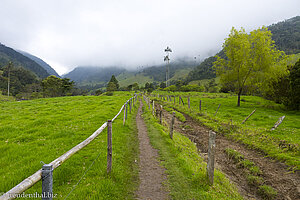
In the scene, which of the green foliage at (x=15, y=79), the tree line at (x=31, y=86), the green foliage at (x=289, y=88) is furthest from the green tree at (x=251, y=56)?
the green foliage at (x=15, y=79)

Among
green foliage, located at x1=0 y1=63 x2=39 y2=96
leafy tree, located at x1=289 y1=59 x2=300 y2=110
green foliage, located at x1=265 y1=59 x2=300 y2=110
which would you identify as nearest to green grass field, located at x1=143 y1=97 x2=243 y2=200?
leafy tree, located at x1=289 y1=59 x2=300 y2=110

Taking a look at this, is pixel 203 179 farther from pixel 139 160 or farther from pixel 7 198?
pixel 7 198

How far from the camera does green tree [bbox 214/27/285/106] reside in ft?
107

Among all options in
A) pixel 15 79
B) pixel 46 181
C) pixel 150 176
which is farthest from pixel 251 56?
pixel 15 79

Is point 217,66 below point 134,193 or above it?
above

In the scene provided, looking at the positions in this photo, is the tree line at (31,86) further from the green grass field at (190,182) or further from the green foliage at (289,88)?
the green grass field at (190,182)

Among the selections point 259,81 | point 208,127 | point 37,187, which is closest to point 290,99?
point 259,81

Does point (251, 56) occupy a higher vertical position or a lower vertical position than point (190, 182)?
higher

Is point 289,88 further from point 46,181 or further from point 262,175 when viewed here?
→ point 46,181

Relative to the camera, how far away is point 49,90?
100m

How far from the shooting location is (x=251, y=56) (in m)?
34.0

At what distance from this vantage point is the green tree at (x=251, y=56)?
32.6 m

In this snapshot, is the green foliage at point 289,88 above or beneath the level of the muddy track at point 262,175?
above

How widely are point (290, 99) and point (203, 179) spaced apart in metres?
35.9
